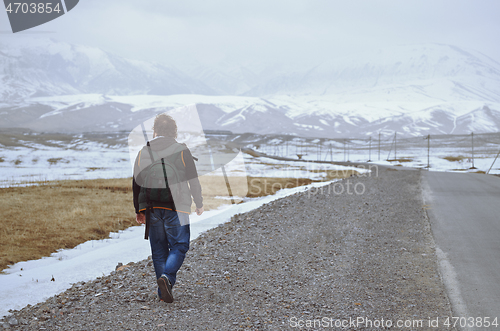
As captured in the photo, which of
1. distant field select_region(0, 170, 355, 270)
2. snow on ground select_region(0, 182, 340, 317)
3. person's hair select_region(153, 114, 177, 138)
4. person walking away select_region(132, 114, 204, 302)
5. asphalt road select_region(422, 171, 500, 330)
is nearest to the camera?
person walking away select_region(132, 114, 204, 302)

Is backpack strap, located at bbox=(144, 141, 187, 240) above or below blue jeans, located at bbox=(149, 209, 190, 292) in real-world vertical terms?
above

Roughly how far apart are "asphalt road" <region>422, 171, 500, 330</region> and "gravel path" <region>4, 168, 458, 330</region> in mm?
290

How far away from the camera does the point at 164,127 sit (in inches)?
213

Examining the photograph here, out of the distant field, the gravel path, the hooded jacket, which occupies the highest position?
the hooded jacket

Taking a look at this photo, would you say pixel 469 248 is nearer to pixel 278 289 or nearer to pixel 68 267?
pixel 278 289

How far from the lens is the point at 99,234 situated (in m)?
15.5

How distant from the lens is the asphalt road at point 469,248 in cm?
557

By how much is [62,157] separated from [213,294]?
74550 mm

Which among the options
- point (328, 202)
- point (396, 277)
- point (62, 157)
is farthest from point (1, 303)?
point (62, 157)

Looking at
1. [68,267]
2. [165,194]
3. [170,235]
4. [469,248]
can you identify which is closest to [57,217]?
[68,267]

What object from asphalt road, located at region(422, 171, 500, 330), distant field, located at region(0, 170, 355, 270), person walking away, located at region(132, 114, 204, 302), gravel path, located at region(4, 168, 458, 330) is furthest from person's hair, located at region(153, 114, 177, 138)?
distant field, located at region(0, 170, 355, 270)

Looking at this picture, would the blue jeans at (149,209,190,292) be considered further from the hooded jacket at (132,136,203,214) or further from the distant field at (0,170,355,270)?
the distant field at (0,170,355,270)

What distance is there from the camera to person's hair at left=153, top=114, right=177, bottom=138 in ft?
17.7

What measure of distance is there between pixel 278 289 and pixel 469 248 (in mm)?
5079
